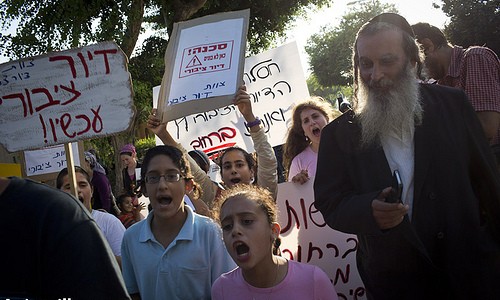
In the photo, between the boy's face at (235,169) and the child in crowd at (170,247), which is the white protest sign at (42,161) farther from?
the child in crowd at (170,247)

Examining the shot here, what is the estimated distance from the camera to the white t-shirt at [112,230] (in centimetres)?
391

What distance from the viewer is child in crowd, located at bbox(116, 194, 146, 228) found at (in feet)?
21.5

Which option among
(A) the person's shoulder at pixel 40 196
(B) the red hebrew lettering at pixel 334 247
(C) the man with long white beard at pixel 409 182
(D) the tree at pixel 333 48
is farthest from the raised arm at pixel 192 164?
(D) the tree at pixel 333 48

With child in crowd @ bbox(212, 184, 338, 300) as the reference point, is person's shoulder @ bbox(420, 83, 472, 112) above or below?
above

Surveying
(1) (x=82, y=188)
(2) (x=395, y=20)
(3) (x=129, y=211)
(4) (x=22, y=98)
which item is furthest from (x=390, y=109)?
(3) (x=129, y=211)

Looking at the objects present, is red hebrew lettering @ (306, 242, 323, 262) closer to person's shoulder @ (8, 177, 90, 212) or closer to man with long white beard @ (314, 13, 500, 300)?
man with long white beard @ (314, 13, 500, 300)

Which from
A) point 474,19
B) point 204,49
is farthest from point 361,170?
point 474,19

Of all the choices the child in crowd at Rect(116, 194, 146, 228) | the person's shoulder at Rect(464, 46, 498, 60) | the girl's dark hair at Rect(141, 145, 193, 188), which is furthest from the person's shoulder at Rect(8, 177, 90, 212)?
the child in crowd at Rect(116, 194, 146, 228)

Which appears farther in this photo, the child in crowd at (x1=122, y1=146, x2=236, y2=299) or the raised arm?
the raised arm

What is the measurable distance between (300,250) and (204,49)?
145 cm

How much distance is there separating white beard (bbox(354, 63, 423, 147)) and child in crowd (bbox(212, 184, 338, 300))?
73 cm

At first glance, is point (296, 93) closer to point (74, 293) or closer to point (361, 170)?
point (361, 170)

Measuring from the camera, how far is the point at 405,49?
250cm

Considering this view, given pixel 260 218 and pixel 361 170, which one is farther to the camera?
pixel 260 218
